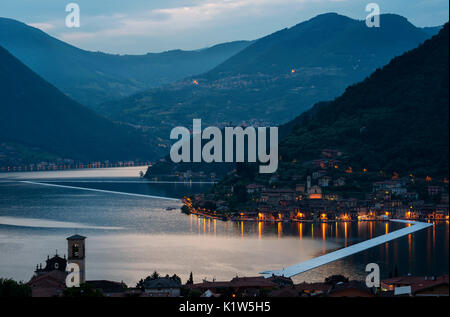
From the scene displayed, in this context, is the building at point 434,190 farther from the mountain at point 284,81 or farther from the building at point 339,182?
the mountain at point 284,81

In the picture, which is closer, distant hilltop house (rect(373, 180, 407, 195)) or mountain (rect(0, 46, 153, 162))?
distant hilltop house (rect(373, 180, 407, 195))

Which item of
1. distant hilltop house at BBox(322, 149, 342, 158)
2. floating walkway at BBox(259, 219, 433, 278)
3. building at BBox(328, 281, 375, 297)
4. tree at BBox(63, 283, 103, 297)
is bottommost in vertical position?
floating walkway at BBox(259, 219, 433, 278)

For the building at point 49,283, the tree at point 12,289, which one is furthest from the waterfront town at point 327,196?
the tree at point 12,289

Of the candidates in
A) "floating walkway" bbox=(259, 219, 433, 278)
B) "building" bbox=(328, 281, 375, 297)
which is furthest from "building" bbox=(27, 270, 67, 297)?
"floating walkway" bbox=(259, 219, 433, 278)

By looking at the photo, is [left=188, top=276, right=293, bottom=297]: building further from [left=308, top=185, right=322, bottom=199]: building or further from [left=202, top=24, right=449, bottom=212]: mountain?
[left=308, top=185, right=322, bottom=199]: building

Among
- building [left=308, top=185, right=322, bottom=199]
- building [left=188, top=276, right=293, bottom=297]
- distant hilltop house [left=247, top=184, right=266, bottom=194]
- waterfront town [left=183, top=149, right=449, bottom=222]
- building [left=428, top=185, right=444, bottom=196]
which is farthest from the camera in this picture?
distant hilltop house [left=247, top=184, right=266, bottom=194]
